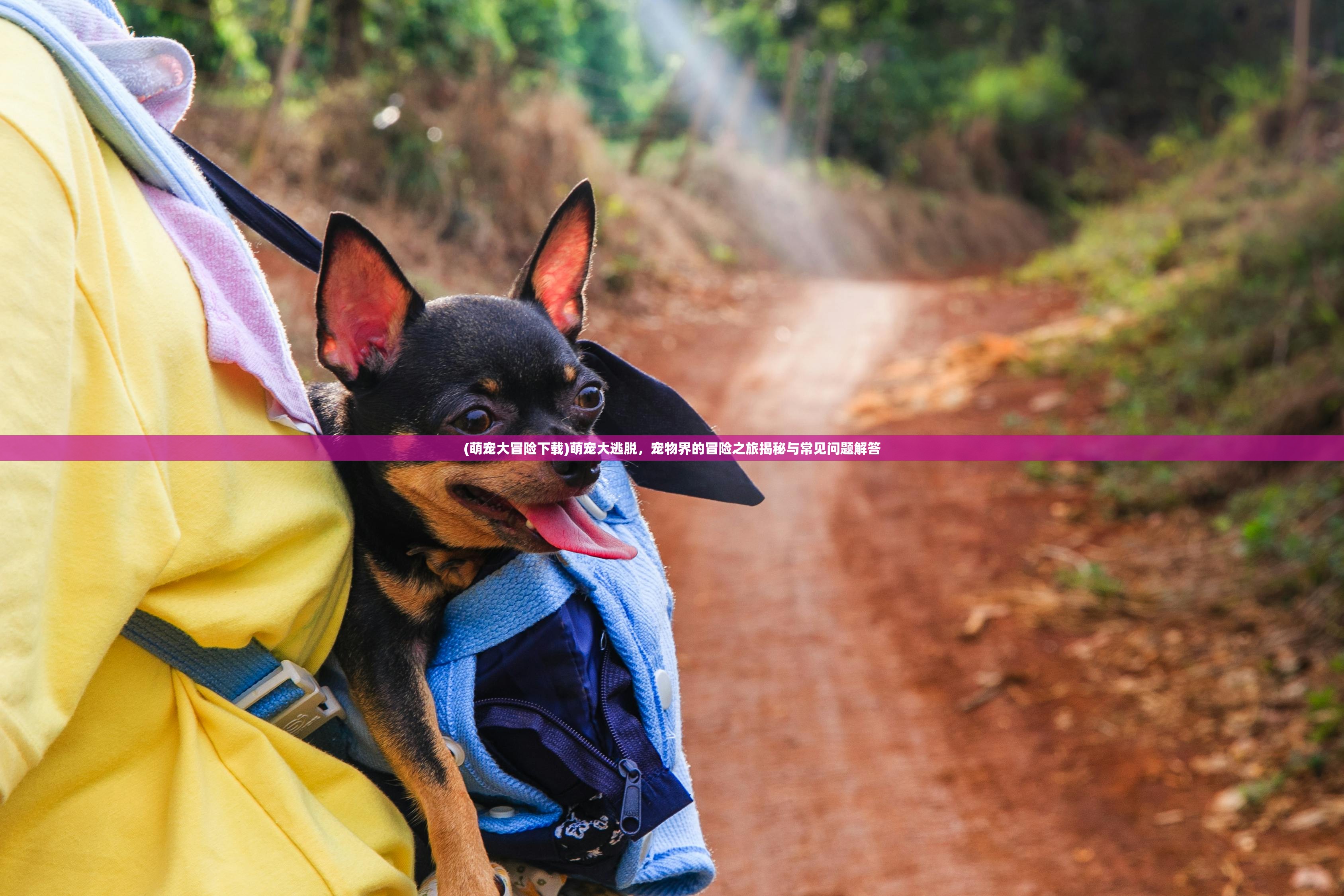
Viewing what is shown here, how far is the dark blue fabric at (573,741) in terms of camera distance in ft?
4.84

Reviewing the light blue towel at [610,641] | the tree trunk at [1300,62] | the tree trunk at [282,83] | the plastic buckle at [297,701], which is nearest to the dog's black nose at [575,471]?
the light blue towel at [610,641]

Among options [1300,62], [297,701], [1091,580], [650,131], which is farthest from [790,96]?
[297,701]

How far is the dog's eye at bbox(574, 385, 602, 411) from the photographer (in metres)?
1.79

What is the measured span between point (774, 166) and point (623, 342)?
39.7ft

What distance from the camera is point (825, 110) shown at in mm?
22906

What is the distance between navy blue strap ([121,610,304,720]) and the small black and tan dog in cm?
26

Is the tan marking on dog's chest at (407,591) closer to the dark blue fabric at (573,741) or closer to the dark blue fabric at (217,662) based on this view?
the dark blue fabric at (573,741)

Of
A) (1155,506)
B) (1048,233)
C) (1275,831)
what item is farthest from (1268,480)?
(1048,233)

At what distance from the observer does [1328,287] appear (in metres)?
8.79

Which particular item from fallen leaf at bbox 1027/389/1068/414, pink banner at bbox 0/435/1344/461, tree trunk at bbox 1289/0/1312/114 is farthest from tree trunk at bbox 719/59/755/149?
pink banner at bbox 0/435/1344/461

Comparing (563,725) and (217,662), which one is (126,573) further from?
(563,725)

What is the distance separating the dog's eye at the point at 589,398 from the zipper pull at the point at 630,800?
60 cm

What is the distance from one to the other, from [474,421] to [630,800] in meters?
0.64

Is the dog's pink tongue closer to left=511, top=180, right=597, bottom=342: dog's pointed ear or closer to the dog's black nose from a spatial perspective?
the dog's black nose
